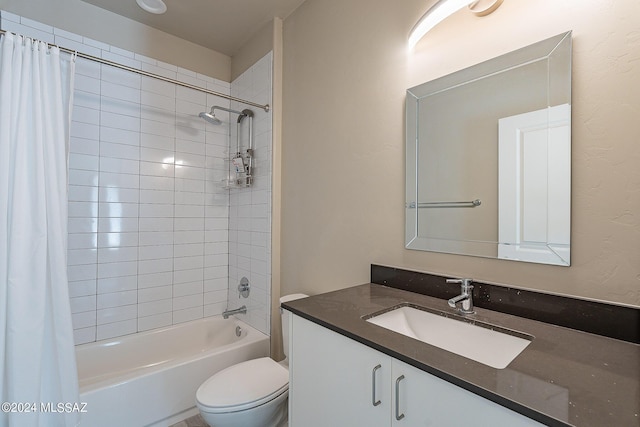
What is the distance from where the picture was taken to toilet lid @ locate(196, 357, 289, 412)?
52.1 inches

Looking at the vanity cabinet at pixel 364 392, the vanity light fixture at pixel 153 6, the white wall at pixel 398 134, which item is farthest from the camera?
the vanity light fixture at pixel 153 6

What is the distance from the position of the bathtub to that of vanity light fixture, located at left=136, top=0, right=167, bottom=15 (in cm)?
222

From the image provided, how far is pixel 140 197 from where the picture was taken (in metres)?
2.25

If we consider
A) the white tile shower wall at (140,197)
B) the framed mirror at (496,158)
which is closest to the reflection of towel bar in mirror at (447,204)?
the framed mirror at (496,158)

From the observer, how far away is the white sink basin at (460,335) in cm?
85

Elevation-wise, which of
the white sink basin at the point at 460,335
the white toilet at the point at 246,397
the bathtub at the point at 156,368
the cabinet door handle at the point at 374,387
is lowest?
the bathtub at the point at 156,368

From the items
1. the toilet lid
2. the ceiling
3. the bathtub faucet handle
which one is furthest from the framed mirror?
the bathtub faucet handle

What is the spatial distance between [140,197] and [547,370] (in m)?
2.48

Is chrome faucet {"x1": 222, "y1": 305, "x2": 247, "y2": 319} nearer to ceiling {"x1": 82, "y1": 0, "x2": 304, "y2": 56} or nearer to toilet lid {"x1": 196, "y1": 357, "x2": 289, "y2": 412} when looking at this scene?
toilet lid {"x1": 196, "y1": 357, "x2": 289, "y2": 412}

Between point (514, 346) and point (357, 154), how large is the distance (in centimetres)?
106

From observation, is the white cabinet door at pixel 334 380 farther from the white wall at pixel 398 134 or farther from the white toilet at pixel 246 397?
the white wall at pixel 398 134

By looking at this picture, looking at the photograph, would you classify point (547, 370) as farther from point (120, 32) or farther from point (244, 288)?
point (120, 32)

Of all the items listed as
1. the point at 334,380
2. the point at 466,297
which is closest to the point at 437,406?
the point at 334,380

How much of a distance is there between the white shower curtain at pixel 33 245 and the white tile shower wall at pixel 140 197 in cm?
67
